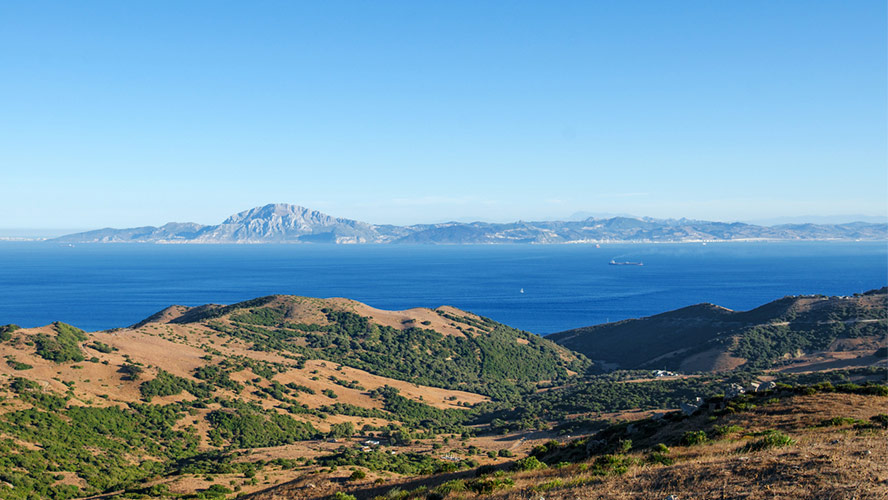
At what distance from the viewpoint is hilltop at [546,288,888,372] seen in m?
93.2

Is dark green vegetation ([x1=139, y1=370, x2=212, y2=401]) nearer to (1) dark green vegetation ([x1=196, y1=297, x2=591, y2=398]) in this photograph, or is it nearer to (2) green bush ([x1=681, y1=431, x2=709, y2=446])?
(1) dark green vegetation ([x1=196, y1=297, x2=591, y2=398])

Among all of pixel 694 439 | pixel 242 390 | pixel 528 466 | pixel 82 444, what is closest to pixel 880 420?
pixel 694 439

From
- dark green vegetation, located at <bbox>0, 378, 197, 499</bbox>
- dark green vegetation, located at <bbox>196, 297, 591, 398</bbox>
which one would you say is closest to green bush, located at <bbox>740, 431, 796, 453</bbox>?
dark green vegetation, located at <bbox>0, 378, 197, 499</bbox>

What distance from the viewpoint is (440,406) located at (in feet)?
247

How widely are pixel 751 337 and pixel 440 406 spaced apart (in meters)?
56.6

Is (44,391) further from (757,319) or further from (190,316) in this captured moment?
(757,319)

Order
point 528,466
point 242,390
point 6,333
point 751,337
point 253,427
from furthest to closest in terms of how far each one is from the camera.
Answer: point 751,337 < point 242,390 < point 6,333 < point 253,427 < point 528,466

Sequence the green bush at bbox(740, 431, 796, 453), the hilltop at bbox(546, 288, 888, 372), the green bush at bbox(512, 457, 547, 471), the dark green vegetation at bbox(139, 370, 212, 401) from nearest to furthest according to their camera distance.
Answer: the green bush at bbox(740, 431, 796, 453)
the green bush at bbox(512, 457, 547, 471)
the dark green vegetation at bbox(139, 370, 212, 401)
the hilltop at bbox(546, 288, 888, 372)

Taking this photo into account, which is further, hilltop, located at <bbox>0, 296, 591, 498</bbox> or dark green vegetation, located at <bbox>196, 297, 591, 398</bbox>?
dark green vegetation, located at <bbox>196, 297, 591, 398</bbox>

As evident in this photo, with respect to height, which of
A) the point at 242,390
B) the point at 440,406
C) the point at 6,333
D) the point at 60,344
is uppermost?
the point at 6,333

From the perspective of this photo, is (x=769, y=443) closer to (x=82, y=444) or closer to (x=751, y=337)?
(x=82, y=444)

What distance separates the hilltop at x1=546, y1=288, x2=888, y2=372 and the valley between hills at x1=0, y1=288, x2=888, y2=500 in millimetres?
480

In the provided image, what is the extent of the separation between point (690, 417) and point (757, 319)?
9641 centimetres

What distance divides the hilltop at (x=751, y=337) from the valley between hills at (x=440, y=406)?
18.9 inches
